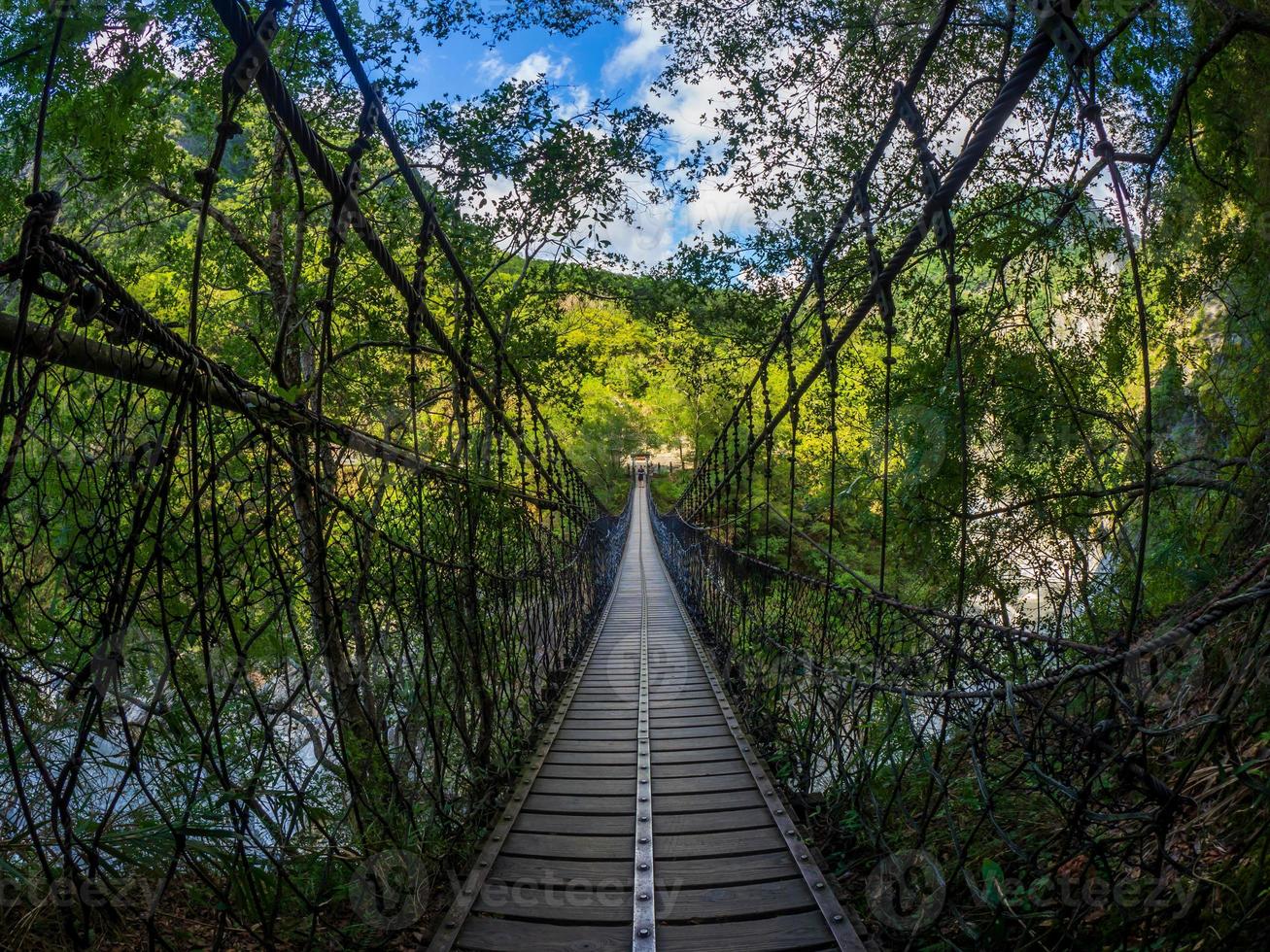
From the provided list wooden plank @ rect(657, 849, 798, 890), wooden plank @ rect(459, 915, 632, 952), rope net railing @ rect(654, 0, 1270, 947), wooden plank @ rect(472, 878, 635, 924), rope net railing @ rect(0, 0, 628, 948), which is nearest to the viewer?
rope net railing @ rect(0, 0, 628, 948)

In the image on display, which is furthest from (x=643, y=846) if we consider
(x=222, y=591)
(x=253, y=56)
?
(x=253, y=56)

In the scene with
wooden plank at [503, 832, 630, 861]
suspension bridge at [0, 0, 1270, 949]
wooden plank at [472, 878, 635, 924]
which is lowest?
wooden plank at [503, 832, 630, 861]

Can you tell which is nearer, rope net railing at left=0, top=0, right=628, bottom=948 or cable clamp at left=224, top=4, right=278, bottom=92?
rope net railing at left=0, top=0, right=628, bottom=948

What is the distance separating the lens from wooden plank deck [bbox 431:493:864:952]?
1.51 m

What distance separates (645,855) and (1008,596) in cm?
228

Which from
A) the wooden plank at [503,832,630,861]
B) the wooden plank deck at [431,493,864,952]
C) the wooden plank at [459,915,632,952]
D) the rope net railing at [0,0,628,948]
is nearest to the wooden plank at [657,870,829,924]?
the wooden plank deck at [431,493,864,952]

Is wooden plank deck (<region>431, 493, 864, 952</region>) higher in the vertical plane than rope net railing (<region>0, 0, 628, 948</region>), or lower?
→ lower

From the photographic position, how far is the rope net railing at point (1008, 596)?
978mm

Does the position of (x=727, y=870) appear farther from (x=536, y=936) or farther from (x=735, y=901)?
(x=536, y=936)

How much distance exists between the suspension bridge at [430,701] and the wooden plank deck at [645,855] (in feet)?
0.03

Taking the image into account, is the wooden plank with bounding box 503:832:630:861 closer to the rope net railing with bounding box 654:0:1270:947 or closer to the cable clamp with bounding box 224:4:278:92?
the rope net railing with bounding box 654:0:1270:947

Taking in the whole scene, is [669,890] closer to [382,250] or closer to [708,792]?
[708,792]

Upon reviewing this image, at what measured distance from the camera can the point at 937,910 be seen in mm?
1384

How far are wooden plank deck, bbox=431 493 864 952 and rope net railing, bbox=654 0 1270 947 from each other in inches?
5.9
